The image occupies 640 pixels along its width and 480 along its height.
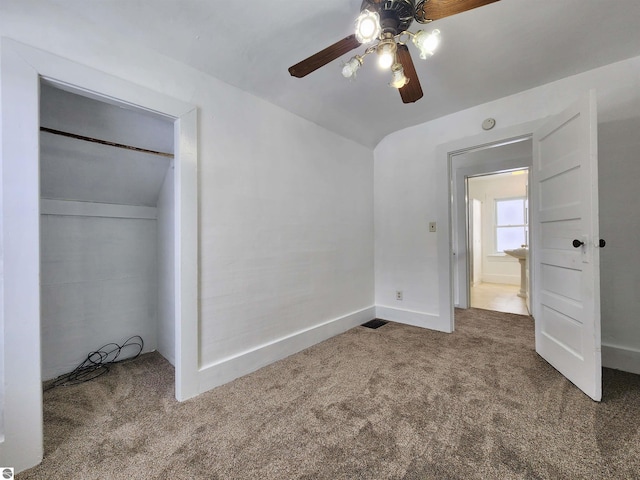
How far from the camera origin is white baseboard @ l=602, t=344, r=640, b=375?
79.7 inches

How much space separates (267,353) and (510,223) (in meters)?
6.07

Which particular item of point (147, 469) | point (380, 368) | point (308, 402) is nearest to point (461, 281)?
point (380, 368)

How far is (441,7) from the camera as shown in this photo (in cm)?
112

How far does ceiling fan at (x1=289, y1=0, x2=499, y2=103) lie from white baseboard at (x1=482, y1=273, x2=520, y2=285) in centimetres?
599

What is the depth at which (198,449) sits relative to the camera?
4.34ft

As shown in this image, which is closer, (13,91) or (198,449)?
(13,91)

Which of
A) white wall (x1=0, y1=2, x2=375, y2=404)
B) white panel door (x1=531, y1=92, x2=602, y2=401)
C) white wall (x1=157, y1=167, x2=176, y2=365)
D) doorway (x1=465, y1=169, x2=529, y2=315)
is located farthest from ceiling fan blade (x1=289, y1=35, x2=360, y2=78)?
doorway (x1=465, y1=169, x2=529, y2=315)

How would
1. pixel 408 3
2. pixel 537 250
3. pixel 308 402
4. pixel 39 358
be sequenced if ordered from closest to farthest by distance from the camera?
pixel 408 3
pixel 39 358
pixel 308 402
pixel 537 250

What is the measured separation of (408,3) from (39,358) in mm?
2274

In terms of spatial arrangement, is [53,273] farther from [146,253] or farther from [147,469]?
[147,469]

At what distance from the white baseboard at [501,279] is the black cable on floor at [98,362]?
6.61 metres

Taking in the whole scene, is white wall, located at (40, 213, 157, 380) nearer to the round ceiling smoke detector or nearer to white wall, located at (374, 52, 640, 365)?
white wall, located at (374, 52, 640, 365)

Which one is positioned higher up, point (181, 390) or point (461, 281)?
point (461, 281)

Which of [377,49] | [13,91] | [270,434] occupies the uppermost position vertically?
[377,49]
